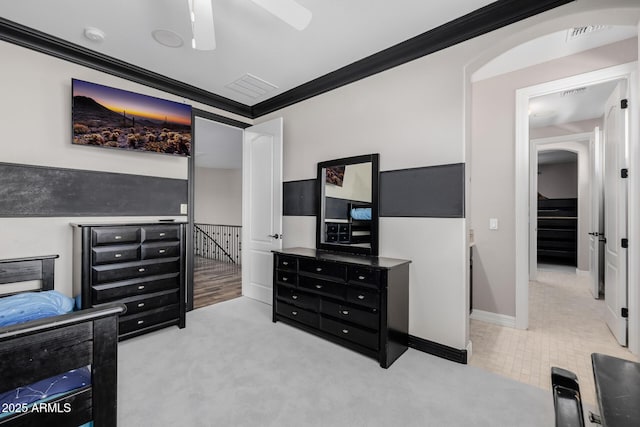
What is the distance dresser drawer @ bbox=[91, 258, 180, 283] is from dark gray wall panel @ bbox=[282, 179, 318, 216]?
4.78 feet

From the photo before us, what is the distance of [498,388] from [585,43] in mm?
3298

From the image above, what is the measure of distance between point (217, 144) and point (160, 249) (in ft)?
12.1

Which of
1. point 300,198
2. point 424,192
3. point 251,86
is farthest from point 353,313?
point 251,86

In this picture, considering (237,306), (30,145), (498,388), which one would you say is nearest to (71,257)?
(30,145)

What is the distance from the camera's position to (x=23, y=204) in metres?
2.49

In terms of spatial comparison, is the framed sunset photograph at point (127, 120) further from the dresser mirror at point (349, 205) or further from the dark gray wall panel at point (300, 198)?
the dresser mirror at point (349, 205)

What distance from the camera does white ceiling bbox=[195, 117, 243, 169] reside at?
16.0ft

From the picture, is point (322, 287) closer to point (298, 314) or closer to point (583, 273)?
point (298, 314)

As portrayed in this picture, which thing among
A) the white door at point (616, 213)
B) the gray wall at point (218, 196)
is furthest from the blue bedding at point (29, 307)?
the gray wall at point (218, 196)

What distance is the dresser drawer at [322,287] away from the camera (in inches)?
103

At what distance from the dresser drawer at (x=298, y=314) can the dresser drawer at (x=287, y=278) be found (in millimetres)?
242

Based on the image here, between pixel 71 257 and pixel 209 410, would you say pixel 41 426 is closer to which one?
pixel 209 410

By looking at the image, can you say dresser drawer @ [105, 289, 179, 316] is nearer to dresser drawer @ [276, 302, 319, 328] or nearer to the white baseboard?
dresser drawer @ [276, 302, 319, 328]

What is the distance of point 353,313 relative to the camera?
2.52 m
